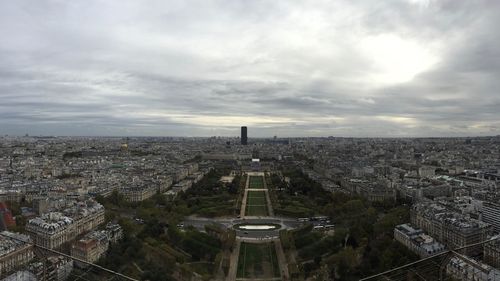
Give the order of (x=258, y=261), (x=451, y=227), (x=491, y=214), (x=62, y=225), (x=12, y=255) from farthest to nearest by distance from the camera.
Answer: (x=491, y=214), (x=62, y=225), (x=451, y=227), (x=258, y=261), (x=12, y=255)

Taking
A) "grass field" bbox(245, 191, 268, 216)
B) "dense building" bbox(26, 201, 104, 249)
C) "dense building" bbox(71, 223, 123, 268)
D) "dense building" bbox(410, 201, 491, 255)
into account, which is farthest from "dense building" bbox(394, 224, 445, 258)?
"dense building" bbox(26, 201, 104, 249)

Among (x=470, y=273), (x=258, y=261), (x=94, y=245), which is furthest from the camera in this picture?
(x=258, y=261)

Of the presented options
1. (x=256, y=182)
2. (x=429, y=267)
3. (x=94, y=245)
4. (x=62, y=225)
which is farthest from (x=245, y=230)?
(x=256, y=182)

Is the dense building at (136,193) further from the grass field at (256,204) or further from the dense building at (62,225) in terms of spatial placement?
the grass field at (256,204)

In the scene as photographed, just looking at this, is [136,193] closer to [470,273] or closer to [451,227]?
[451,227]

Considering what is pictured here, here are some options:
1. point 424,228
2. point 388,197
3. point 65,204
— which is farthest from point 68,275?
point 388,197

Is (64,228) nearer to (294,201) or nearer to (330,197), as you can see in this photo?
(294,201)
